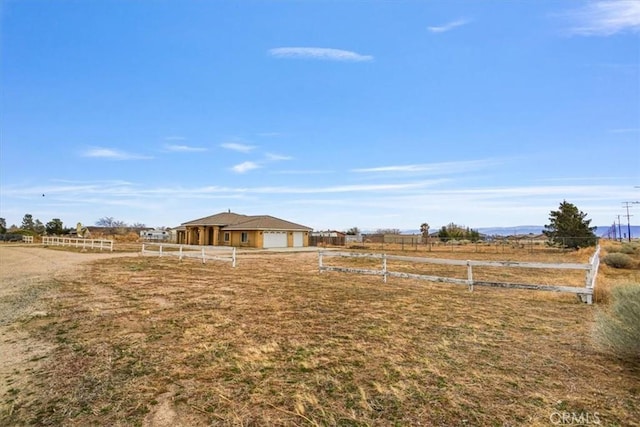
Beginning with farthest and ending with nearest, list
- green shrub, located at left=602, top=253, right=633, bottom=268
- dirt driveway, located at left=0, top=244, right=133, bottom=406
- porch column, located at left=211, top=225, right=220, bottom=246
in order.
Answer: porch column, located at left=211, top=225, right=220, bottom=246
green shrub, located at left=602, top=253, right=633, bottom=268
dirt driveway, located at left=0, top=244, right=133, bottom=406

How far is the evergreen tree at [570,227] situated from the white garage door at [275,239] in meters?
31.7

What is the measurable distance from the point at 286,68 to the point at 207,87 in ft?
18.6

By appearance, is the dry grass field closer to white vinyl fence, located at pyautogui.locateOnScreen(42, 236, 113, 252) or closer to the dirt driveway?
the dirt driveway

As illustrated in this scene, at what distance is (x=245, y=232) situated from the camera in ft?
141

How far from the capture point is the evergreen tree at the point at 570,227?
120 ft

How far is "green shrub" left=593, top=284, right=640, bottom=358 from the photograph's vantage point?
14.1 feet

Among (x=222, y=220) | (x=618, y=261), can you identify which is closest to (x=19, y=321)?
(x=618, y=261)

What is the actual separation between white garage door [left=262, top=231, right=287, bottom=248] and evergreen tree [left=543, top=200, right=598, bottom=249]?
104 ft

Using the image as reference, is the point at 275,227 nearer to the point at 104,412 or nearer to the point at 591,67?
the point at 591,67

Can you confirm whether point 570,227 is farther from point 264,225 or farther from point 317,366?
point 317,366

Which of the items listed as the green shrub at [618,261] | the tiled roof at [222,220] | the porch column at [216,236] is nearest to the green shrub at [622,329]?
the green shrub at [618,261]

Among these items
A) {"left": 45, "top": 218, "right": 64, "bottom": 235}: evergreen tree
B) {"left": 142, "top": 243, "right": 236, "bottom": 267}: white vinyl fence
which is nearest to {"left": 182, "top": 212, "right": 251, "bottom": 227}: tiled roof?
{"left": 142, "top": 243, "right": 236, "bottom": 267}: white vinyl fence

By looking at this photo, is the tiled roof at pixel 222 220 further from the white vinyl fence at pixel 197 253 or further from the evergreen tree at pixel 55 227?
the evergreen tree at pixel 55 227

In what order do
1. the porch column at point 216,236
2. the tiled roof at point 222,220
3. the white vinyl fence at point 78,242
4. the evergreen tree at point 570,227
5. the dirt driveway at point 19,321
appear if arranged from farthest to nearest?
the tiled roof at point 222,220
the porch column at point 216,236
the evergreen tree at point 570,227
the white vinyl fence at point 78,242
the dirt driveway at point 19,321
